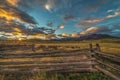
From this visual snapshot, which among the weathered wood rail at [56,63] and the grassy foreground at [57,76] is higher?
the weathered wood rail at [56,63]

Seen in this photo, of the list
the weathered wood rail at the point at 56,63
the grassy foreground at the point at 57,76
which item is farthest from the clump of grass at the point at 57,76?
the weathered wood rail at the point at 56,63

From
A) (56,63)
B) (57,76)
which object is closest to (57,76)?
(57,76)

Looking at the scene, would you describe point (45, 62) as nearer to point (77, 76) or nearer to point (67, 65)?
point (67, 65)

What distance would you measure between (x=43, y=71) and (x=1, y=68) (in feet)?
7.17

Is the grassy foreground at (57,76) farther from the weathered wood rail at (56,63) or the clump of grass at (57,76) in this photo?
the weathered wood rail at (56,63)

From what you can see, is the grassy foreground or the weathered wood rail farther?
the weathered wood rail

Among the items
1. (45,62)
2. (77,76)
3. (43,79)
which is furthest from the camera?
(45,62)

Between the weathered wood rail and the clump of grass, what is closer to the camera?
the clump of grass

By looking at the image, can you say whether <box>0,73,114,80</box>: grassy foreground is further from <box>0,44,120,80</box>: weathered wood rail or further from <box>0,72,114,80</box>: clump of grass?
<box>0,44,120,80</box>: weathered wood rail

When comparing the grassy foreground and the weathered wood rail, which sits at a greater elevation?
the weathered wood rail

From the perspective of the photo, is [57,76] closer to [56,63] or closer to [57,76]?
[57,76]

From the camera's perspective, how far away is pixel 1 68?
8562mm

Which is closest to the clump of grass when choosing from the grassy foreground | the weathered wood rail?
the grassy foreground

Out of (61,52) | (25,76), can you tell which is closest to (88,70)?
(61,52)
